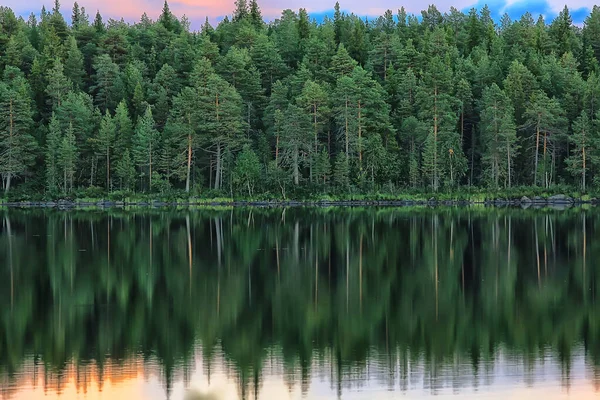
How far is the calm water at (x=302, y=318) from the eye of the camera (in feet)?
53.7

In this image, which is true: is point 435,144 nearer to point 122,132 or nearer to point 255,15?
point 122,132

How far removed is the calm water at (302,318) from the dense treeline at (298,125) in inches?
1854

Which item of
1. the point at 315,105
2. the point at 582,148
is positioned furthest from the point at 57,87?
the point at 582,148

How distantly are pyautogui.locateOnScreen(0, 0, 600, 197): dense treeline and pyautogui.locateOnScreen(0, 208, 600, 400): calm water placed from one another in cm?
4709

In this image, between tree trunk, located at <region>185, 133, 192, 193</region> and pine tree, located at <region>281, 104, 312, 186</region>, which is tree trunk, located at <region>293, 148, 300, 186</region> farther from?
tree trunk, located at <region>185, 133, 192, 193</region>

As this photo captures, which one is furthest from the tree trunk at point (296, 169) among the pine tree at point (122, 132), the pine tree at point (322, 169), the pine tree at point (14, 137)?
the pine tree at point (14, 137)

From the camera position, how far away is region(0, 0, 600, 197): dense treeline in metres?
88.8

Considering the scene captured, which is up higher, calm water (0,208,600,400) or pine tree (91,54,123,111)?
pine tree (91,54,123,111)

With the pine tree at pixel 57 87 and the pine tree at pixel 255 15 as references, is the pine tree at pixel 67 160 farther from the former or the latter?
the pine tree at pixel 255 15

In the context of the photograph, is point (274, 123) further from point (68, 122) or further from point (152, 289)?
point (152, 289)

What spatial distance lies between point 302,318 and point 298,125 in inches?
2770

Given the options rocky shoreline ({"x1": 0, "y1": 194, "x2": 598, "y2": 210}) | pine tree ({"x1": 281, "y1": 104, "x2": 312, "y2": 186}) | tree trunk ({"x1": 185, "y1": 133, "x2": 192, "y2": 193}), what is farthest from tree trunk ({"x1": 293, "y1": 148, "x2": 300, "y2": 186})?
tree trunk ({"x1": 185, "y1": 133, "x2": 192, "y2": 193})

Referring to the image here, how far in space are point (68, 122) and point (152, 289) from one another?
243 feet

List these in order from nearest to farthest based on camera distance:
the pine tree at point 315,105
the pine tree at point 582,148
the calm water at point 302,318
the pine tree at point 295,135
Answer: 1. the calm water at point 302,318
2. the pine tree at point 582,148
3. the pine tree at point 295,135
4. the pine tree at point 315,105
